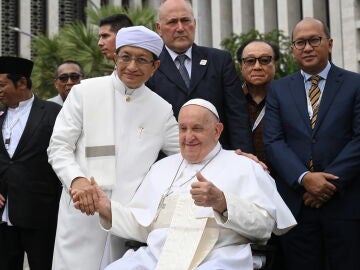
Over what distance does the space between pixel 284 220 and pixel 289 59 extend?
755 inches

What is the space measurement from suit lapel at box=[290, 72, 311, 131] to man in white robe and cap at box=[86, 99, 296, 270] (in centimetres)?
78

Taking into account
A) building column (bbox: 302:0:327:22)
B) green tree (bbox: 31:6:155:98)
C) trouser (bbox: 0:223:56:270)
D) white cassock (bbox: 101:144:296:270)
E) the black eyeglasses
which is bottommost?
trouser (bbox: 0:223:56:270)

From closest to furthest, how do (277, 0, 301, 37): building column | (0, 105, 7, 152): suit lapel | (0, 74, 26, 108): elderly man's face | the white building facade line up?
(0, 105, 7, 152): suit lapel → (0, 74, 26, 108): elderly man's face → the white building facade → (277, 0, 301, 37): building column

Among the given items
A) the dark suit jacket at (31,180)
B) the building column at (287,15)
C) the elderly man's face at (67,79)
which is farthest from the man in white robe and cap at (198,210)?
the building column at (287,15)

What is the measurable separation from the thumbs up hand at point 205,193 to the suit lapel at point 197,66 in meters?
1.71

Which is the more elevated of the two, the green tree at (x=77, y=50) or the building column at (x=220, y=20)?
the building column at (x=220, y=20)

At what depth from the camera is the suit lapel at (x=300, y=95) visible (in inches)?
250

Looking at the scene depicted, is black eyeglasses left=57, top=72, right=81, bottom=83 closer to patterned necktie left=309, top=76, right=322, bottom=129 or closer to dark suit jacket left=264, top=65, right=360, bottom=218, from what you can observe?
dark suit jacket left=264, top=65, right=360, bottom=218

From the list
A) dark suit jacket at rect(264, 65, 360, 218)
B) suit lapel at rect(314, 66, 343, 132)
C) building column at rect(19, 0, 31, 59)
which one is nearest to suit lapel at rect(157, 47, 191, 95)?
dark suit jacket at rect(264, 65, 360, 218)

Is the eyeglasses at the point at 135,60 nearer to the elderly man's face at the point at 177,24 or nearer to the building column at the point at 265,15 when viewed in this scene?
the elderly man's face at the point at 177,24

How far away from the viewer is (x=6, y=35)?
134ft

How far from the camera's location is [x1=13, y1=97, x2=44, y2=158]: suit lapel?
7.26 metres

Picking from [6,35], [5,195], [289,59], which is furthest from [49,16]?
[5,195]

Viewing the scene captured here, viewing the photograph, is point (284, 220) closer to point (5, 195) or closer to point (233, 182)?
point (233, 182)
